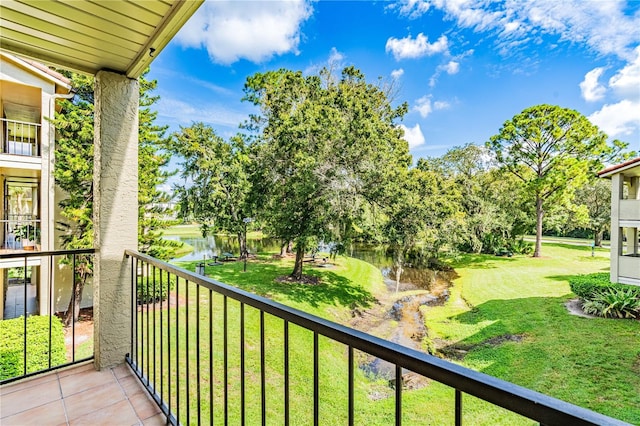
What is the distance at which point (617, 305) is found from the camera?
25.2ft

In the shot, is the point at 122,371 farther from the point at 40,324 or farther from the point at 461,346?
the point at 461,346

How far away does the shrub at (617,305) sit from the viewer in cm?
770

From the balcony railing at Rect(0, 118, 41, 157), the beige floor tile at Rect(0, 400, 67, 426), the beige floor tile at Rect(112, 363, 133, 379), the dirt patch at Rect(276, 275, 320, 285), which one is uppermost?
the balcony railing at Rect(0, 118, 41, 157)

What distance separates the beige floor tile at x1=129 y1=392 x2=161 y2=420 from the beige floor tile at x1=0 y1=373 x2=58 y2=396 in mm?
713

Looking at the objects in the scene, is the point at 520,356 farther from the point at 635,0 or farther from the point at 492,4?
the point at 492,4

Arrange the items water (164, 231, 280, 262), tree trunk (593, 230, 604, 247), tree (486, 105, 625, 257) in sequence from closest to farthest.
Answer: water (164, 231, 280, 262) < tree (486, 105, 625, 257) < tree trunk (593, 230, 604, 247)

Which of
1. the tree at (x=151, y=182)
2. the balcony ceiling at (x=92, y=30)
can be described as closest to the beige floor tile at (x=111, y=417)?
the balcony ceiling at (x=92, y=30)

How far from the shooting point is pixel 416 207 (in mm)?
10305

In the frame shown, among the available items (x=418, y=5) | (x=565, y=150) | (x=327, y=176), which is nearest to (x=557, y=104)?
(x=565, y=150)

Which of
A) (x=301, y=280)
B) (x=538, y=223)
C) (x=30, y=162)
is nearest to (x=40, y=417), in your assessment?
(x=30, y=162)

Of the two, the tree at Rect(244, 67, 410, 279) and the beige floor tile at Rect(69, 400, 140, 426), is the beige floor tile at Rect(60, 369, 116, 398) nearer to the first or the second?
the beige floor tile at Rect(69, 400, 140, 426)

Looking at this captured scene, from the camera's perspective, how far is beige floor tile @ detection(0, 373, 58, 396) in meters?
1.89

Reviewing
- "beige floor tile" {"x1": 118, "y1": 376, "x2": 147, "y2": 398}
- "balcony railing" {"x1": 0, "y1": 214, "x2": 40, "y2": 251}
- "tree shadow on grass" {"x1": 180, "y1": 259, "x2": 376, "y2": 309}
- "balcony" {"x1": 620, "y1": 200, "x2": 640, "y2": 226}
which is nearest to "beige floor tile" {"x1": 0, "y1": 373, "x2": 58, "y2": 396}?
"beige floor tile" {"x1": 118, "y1": 376, "x2": 147, "y2": 398}

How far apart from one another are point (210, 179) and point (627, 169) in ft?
41.6
